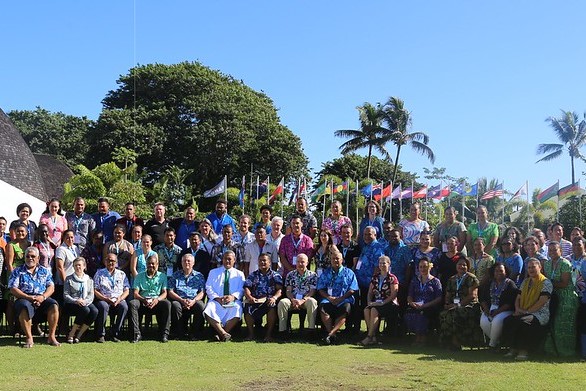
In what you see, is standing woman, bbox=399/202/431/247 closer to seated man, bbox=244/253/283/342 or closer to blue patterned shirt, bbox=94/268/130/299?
seated man, bbox=244/253/283/342

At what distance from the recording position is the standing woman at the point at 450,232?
10.5 m

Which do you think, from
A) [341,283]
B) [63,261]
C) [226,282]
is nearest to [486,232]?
[341,283]

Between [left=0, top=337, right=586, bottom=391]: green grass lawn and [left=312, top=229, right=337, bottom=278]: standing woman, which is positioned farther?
[left=312, top=229, right=337, bottom=278]: standing woman

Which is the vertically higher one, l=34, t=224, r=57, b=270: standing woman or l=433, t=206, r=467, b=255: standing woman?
l=433, t=206, r=467, b=255: standing woman

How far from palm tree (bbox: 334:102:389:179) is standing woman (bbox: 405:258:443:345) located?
4075cm

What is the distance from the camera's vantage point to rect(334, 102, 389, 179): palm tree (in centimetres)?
5072

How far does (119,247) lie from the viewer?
10492mm

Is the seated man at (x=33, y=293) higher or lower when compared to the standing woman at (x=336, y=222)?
lower

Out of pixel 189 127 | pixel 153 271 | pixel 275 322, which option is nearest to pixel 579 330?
pixel 275 322

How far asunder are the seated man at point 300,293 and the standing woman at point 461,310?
1.96m

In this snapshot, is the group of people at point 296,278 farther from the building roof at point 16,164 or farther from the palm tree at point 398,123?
the palm tree at point 398,123

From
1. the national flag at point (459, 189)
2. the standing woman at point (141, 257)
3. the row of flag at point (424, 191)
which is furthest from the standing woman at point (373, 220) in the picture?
the national flag at point (459, 189)

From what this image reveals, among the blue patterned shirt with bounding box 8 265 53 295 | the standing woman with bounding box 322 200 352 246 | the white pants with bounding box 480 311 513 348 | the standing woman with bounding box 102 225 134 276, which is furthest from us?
the standing woman with bounding box 322 200 352 246

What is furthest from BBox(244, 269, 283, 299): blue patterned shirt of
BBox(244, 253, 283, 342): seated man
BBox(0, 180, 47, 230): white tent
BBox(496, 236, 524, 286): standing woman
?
BBox(0, 180, 47, 230): white tent
